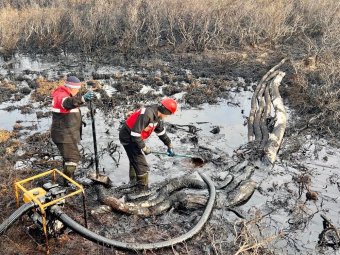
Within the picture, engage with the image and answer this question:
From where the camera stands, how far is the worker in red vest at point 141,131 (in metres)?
5.60

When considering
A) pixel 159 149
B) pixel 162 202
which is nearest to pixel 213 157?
pixel 159 149

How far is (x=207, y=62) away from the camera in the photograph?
13500 millimetres

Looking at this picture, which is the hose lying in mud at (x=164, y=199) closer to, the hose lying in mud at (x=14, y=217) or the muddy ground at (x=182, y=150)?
the muddy ground at (x=182, y=150)

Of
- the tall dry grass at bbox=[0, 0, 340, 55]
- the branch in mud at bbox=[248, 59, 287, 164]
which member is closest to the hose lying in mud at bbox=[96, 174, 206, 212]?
the branch in mud at bbox=[248, 59, 287, 164]

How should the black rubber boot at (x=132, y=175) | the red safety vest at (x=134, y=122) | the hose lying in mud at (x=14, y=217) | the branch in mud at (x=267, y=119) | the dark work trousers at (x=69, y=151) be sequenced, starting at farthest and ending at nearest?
1. the branch in mud at (x=267, y=119)
2. the black rubber boot at (x=132, y=175)
3. the dark work trousers at (x=69, y=151)
4. the red safety vest at (x=134, y=122)
5. the hose lying in mud at (x=14, y=217)

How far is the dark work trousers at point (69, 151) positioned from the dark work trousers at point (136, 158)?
798 mm

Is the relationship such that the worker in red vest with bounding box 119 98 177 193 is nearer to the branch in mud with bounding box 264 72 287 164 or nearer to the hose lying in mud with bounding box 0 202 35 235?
the hose lying in mud with bounding box 0 202 35 235

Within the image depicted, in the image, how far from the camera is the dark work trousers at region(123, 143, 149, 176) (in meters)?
5.91

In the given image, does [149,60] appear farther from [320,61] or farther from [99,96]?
[320,61]

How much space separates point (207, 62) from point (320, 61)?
12.3ft

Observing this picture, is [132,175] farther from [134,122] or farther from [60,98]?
[60,98]

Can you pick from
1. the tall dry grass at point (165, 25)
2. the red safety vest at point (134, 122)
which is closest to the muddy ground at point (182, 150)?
the tall dry grass at point (165, 25)

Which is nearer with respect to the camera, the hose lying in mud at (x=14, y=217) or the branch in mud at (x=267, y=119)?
the hose lying in mud at (x=14, y=217)

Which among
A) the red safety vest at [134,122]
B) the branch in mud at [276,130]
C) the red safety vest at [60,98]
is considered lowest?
the branch in mud at [276,130]
